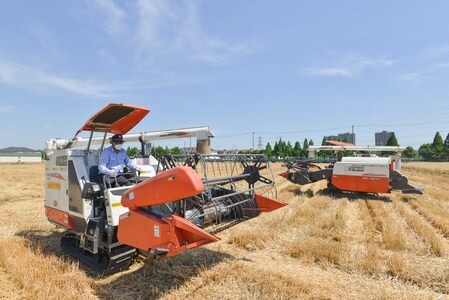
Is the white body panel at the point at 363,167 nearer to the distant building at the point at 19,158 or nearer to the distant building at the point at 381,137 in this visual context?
the distant building at the point at 19,158

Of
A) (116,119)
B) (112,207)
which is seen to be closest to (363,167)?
(116,119)

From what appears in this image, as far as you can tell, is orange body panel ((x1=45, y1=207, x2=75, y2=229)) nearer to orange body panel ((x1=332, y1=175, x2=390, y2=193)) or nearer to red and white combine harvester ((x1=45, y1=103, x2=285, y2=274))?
red and white combine harvester ((x1=45, y1=103, x2=285, y2=274))

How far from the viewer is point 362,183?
11422 mm

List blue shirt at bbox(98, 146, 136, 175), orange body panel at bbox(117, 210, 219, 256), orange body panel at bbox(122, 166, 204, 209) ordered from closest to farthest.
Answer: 1. orange body panel at bbox(122, 166, 204, 209)
2. orange body panel at bbox(117, 210, 219, 256)
3. blue shirt at bbox(98, 146, 136, 175)

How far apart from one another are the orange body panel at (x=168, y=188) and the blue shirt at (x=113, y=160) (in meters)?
1.36

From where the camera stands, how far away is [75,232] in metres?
5.28

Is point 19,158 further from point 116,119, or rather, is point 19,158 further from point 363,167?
point 116,119

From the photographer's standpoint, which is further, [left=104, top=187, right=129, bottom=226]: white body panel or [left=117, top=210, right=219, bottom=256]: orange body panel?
[left=104, top=187, right=129, bottom=226]: white body panel

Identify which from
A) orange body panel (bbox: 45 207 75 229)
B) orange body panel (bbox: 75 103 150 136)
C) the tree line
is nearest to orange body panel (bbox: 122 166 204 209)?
orange body panel (bbox: 75 103 150 136)

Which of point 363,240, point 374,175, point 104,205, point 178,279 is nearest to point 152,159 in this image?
point 104,205

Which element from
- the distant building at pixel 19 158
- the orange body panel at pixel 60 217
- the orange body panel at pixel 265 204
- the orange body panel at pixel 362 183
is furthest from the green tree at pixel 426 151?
the distant building at pixel 19 158

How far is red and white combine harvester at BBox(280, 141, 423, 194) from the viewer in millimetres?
10938

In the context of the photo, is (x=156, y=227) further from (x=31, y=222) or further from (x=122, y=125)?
(x=31, y=222)

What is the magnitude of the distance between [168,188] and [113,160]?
7.19 feet
